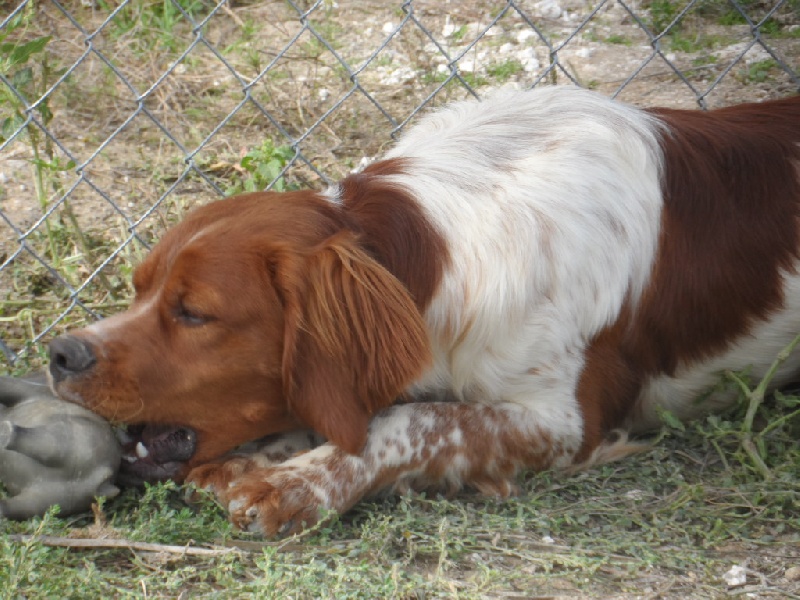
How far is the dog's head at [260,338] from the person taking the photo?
2850 mm

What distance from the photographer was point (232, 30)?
5.49m

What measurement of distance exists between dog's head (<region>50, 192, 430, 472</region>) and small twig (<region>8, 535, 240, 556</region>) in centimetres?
33

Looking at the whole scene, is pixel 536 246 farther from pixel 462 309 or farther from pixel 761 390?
pixel 761 390

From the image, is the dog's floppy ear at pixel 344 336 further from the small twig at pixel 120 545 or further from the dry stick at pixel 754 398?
the dry stick at pixel 754 398

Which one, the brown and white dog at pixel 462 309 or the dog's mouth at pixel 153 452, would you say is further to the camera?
the dog's mouth at pixel 153 452

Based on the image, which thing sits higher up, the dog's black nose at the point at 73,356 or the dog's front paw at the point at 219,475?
the dog's black nose at the point at 73,356

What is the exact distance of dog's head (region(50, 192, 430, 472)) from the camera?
2.85 metres

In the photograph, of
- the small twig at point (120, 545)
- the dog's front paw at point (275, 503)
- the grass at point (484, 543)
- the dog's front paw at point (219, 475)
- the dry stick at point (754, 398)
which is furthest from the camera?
the dry stick at point (754, 398)

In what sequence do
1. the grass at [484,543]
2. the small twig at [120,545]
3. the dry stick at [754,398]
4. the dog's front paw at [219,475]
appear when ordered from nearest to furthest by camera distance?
the grass at [484,543] → the small twig at [120,545] → the dog's front paw at [219,475] → the dry stick at [754,398]

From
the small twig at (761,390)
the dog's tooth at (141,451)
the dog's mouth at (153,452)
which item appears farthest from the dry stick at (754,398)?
the dog's tooth at (141,451)

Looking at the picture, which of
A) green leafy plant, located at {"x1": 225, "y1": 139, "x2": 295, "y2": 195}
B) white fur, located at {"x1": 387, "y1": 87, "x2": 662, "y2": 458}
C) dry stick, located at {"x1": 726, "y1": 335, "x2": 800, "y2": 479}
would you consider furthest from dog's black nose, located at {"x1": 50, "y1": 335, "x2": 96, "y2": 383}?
dry stick, located at {"x1": 726, "y1": 335, "x2": 800, "y2": 479}

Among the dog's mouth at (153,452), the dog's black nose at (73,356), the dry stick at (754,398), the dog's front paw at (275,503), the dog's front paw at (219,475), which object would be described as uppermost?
the dog's black nose at (73,356)

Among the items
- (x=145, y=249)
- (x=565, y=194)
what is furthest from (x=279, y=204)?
(x=145, y=249)

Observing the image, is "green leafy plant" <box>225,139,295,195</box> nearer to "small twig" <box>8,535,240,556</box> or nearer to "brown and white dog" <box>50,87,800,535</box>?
"brown and white dog" <box>50,87,800,535</box>
